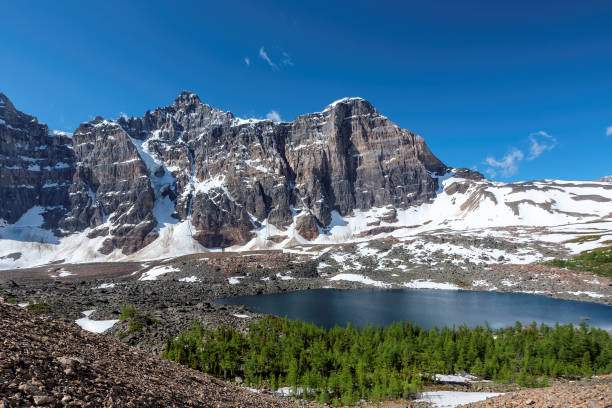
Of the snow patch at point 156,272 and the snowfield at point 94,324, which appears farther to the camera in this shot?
the snow patch at point 156,272

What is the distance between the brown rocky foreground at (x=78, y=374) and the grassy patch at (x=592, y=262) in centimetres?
11885

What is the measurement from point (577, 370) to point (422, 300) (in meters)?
50.2

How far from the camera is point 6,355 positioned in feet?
26.7

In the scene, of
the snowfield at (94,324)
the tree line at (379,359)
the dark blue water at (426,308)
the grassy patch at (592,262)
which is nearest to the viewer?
the tree line at (379,359)

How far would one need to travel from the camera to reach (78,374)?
903 cm

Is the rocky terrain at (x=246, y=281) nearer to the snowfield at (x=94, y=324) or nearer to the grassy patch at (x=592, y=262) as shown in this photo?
the snowfield at (x=94, y=324)

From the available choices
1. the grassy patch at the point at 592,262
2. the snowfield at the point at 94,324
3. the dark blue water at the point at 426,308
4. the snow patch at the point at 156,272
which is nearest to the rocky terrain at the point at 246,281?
the snow patch at the point at 156,272

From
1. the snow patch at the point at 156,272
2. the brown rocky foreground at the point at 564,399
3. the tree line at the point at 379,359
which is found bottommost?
the snow patch at the point at 156,272

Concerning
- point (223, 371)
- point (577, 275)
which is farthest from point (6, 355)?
point (577, 275)

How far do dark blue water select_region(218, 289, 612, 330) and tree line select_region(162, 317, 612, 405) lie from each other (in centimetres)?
2186

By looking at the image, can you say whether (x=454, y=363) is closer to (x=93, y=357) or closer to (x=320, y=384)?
(x=320, y=384)

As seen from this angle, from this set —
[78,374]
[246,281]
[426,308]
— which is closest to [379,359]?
[78,374]

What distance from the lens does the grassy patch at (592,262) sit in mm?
95200

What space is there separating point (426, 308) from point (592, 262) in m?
68.4
